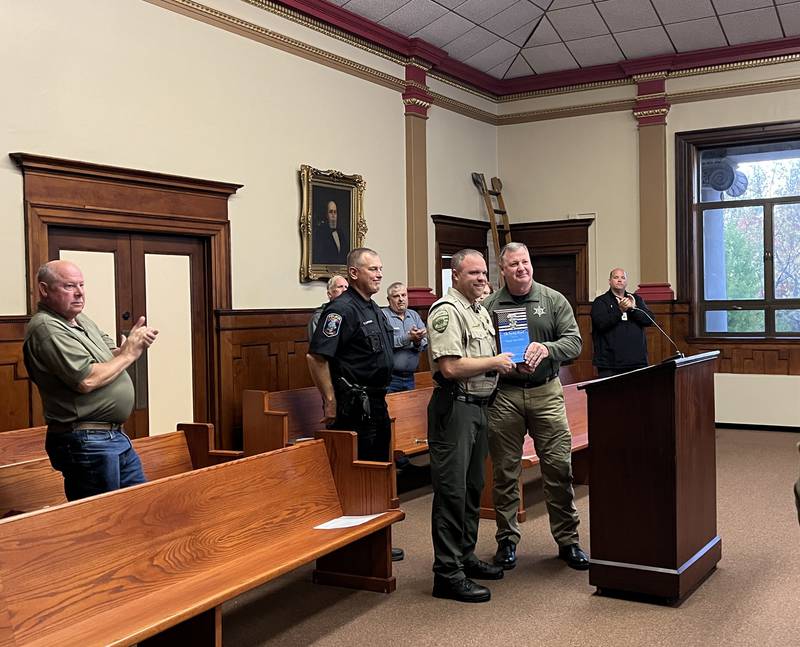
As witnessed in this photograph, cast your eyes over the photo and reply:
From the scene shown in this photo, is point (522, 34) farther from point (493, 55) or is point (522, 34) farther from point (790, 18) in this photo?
point (790, 18)

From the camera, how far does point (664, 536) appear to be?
3.81 metres

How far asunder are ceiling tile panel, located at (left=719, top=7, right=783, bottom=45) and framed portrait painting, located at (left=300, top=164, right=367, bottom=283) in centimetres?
402

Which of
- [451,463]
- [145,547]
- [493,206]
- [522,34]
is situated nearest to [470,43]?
[522,34]

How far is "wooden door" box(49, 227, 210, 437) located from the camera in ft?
19.1

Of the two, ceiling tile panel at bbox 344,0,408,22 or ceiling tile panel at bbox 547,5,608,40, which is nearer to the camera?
ceiling tile panel at bbox 344,0,408,22

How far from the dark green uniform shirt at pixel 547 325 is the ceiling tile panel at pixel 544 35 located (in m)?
5.58

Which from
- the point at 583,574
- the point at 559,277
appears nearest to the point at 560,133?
the point at 559,277

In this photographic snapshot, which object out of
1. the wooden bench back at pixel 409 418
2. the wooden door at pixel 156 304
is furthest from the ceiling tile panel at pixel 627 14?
the wooden door at pixel 156 304

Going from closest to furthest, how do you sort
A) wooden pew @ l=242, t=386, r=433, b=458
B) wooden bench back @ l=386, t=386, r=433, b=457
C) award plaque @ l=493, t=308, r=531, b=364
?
award plaque @ l=493, t=308, r=531, b=364
wooden pew @ l=242, t=386, r=433, b=458
wooden bench back @ l=386, t=386, r=433, b=457

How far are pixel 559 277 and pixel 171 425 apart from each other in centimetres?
562

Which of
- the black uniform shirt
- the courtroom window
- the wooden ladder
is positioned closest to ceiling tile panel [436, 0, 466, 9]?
the wooden ladder

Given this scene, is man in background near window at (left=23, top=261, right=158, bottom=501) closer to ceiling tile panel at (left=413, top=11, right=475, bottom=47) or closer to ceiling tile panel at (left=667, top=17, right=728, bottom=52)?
ceiling tile panel at (left=413, top=11, right=475, bottom=47)

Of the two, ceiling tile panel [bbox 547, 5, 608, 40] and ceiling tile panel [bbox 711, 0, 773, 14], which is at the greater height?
ceiling tile panel [bbox 547, 5, 608, 40]

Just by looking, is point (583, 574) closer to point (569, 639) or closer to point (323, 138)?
point (569, 639)
